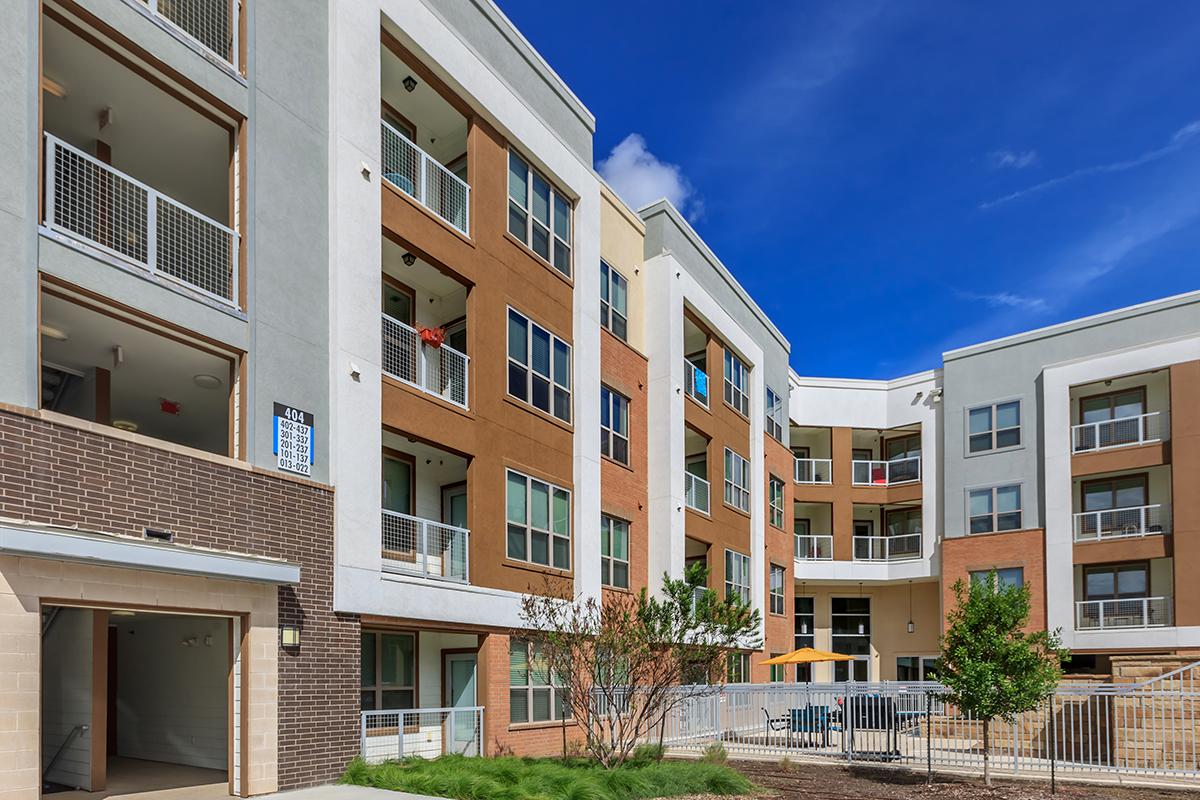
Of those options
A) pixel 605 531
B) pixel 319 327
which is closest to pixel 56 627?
pixel 319 327

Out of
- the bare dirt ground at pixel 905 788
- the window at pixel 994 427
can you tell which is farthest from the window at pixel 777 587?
the bare dirt ground at pixel 905 788

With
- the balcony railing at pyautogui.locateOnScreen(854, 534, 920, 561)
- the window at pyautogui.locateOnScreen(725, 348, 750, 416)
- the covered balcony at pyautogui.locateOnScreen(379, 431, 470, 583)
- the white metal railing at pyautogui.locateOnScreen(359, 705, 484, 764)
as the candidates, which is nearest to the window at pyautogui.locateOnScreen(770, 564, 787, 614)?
the balcony railing at pyautogui.locateOnScreen(854, 534, 920, 561)

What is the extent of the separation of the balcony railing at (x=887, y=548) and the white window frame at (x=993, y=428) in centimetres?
459

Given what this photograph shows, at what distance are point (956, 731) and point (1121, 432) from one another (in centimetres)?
1205

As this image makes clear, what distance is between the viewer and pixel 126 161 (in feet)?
50.0

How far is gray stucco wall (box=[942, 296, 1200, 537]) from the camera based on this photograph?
32.9m

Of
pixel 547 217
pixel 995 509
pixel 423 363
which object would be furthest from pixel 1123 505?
pixel 423 363

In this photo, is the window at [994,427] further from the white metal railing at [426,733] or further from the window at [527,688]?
the white metal railing at [426,733]

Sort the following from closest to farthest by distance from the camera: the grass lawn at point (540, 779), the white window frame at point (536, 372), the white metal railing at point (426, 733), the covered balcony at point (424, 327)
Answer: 1. the grass lawn at point (540, 779)
2. the white metal railing at point (426, 733)
3. the covered balcony at point (424, 327)
4. the white window frame at point (536, 372)

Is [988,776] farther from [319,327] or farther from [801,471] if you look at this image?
[801,471]

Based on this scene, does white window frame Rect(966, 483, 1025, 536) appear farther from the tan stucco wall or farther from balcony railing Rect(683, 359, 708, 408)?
the tan stucco wall

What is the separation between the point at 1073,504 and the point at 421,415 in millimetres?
25738

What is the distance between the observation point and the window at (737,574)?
3064cm

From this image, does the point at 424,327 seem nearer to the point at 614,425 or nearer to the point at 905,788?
the point at 614,425
